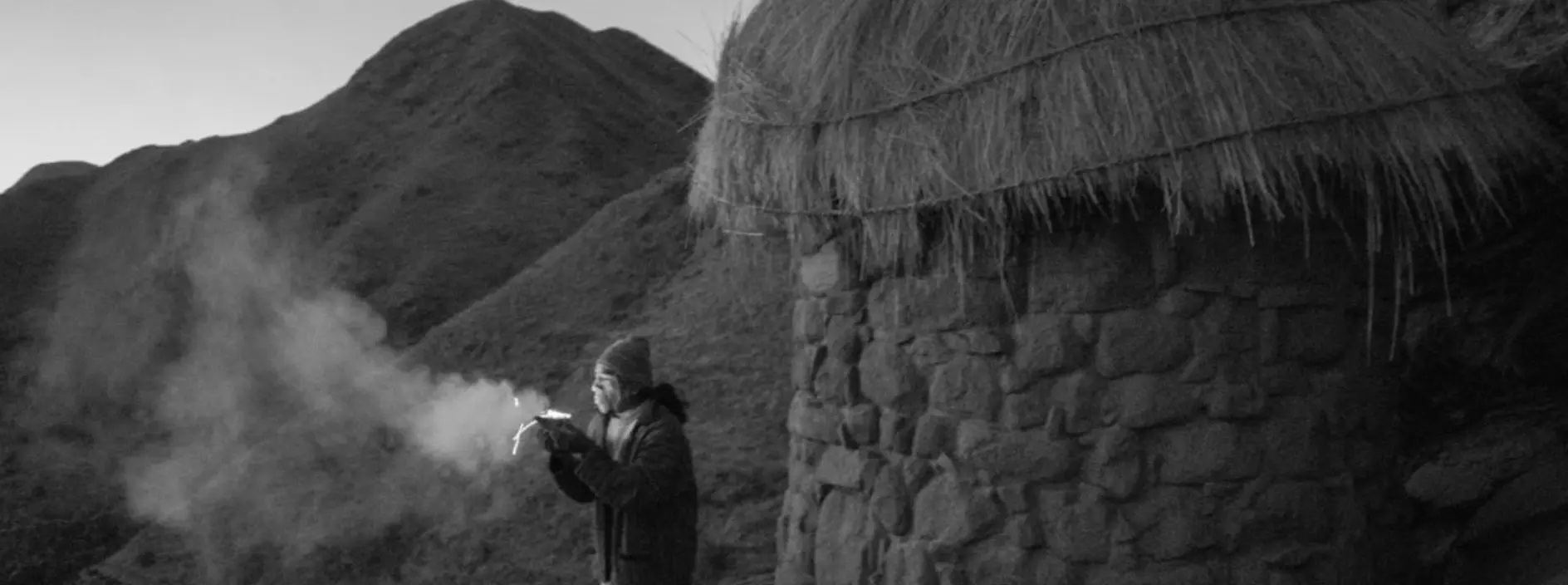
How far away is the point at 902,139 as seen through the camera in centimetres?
391

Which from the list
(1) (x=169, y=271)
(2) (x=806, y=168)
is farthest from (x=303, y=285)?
(2) (x=806, y=168)

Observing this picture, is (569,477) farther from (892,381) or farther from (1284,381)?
(1284,381)

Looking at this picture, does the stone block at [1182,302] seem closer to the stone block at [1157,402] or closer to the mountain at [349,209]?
the stone block at [1157,402]

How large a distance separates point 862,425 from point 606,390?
937 mm

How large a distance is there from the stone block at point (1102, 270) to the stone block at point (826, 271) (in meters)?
0.79

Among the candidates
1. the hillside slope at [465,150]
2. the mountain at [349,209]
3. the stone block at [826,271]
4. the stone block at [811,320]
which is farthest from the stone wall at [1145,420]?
the hillside slope at [465,150]

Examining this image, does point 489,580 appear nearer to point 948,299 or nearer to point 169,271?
point 948,299

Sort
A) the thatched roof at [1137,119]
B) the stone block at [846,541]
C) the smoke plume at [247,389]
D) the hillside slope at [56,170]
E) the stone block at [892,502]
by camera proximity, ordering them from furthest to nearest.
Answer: the hillside slope at [56,170], the smoke plume at [247,389], the stone block at [846,541], the stone block at [892,502], the thatched roof at [1137,119]

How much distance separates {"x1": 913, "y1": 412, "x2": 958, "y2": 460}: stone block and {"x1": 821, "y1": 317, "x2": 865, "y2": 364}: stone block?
0.37 m

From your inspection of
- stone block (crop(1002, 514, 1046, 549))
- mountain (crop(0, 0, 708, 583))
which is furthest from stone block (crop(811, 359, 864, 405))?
mountain (crop(0, 0, 708, 583))

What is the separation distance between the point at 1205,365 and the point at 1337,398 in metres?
0.48

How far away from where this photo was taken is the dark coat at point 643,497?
417cm

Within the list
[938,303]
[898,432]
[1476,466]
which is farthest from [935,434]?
[1476,466]

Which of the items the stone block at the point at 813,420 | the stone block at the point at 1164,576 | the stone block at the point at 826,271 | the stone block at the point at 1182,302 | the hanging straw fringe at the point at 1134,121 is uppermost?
the hanging straw fringe at the point at 1134,121
